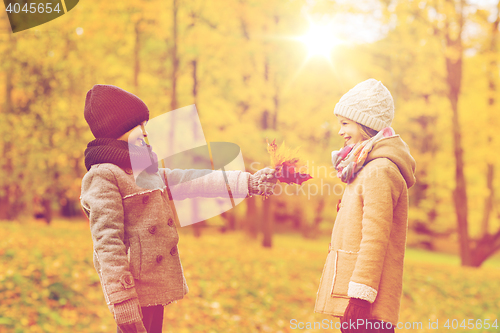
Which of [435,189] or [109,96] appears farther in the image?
[435,189]

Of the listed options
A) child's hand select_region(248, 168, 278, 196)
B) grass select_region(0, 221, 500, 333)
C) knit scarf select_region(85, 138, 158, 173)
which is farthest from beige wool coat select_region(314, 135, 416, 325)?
grass select_region(0, 221, 500, 333)

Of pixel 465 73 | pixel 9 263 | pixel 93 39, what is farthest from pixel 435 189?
pixel 9 263

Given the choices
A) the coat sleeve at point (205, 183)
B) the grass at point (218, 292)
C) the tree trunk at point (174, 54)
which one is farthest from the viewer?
the tree trunk at point (174, 54)

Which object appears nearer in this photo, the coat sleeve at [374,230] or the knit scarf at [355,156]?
the coat sleeve at [374,230]

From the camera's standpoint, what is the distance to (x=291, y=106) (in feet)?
30.7

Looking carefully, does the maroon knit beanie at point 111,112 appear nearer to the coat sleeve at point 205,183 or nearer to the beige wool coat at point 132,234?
the beige wool coat at point 132,234

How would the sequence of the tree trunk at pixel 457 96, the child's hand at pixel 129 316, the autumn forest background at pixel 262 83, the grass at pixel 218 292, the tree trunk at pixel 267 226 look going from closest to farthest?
the child's hand at pixel 129 316
the grass at pixel 218 292
the autumn forest background at pixel 262 83
the tree trunk at pixel 457 96
the tree trunk at pixel 267 226

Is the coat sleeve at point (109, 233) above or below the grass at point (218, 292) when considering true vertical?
above

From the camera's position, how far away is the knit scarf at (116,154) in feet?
6.35

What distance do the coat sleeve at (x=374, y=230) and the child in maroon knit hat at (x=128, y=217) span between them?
21.3 inches

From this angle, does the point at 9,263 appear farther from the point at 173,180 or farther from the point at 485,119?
the point at 485,119

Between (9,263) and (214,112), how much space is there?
18.3 feet

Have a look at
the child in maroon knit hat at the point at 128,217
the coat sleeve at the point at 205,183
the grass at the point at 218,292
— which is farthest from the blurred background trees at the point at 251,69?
the child in maroon knit hat at the point at 128,217

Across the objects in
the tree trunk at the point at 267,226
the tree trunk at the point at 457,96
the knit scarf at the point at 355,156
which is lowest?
the tree trunk at the point at 267,226
